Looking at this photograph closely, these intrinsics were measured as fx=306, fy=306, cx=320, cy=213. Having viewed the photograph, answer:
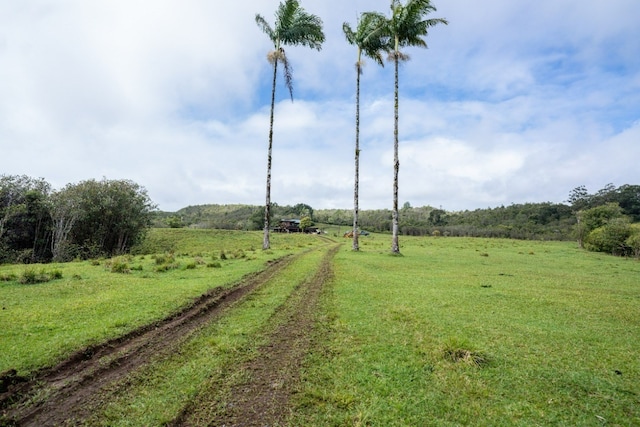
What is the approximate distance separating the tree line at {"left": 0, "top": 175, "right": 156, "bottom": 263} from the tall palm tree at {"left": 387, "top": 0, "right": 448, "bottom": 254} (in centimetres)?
3137

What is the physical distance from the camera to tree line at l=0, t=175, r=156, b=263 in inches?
1124

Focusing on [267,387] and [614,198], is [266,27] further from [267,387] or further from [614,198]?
[614,198]

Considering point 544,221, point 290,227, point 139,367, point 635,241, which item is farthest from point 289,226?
point 544,221

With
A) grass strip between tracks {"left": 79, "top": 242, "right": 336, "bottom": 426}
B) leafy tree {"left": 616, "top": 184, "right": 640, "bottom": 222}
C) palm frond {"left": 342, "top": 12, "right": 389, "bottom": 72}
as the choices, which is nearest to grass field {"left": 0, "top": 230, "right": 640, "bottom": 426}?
grass strip between tracks {"left": 79, "top": 242, "right": 336, "bottom": 426}

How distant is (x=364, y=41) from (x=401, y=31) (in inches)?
155

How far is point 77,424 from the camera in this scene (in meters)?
3.90

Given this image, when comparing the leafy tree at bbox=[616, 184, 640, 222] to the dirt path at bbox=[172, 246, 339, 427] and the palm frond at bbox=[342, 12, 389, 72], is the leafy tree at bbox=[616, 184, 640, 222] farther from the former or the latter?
the dirt path at bbox=[172, 246, 339, 427]

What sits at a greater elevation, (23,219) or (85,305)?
(23,219)

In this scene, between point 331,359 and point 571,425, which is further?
point 331,359

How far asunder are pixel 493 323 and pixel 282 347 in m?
5.87

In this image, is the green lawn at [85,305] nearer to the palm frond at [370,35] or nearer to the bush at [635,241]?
the palm frond at [370,35]

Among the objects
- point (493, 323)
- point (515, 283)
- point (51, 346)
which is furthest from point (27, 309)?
point (515, 283)

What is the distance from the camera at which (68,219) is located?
3200cm

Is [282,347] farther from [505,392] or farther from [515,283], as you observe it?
[515,283]
